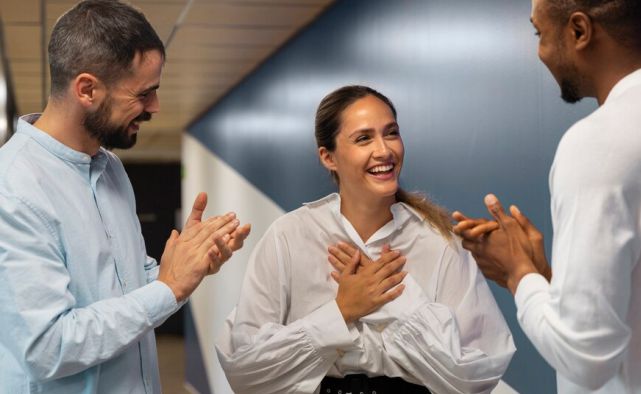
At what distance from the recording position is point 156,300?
181cm

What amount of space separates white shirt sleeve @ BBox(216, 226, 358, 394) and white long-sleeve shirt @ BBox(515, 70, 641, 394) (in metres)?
0.80

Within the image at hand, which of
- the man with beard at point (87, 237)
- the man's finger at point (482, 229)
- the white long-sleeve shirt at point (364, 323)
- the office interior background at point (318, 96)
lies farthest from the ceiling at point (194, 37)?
the man's finger at point (482, 229)

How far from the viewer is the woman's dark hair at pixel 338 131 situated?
7.61ft

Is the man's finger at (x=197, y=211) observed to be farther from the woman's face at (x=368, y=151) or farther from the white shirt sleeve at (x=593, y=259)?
the white shirt sleeve at (x=593, y=259)

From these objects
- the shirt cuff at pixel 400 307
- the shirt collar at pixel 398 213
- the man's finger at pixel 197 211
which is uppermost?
the man's finger at pixel 197 211

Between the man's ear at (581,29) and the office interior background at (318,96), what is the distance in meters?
1.13

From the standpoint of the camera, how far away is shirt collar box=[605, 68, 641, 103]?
1.38 metres

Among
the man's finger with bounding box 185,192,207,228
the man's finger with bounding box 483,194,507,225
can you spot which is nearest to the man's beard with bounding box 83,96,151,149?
the man's finger with bounding box 185,192,207,228

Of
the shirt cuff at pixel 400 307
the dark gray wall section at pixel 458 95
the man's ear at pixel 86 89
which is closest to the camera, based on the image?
the man's ear at pixel 86 89

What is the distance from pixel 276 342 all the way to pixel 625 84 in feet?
3.56

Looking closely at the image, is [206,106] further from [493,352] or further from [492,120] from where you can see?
[493,352]

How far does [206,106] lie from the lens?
913 centimetres

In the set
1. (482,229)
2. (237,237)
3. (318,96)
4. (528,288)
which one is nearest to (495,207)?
(482,229)

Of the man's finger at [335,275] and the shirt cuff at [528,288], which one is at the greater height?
the shirt cuff at [528,288]
